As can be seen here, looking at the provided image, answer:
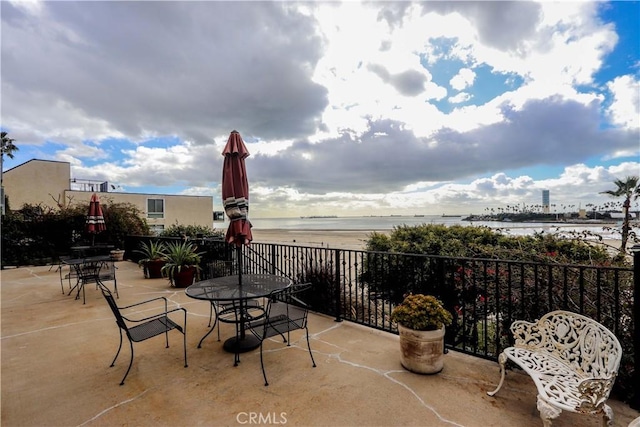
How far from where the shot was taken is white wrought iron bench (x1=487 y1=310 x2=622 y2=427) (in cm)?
157

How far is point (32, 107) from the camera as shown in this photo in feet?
26.0

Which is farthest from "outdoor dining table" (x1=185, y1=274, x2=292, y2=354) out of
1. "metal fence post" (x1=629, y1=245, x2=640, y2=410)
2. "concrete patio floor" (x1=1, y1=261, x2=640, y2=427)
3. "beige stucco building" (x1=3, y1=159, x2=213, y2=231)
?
"beige stucco building" (x1=3, y1=159, x2=213, y2=231)

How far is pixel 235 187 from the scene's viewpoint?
2973 millimetres

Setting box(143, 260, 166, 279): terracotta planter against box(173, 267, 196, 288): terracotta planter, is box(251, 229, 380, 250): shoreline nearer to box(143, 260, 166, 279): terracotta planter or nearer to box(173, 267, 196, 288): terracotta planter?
box(143, 260, 166, 279): terracotta planter

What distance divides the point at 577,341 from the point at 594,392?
1.81 ft

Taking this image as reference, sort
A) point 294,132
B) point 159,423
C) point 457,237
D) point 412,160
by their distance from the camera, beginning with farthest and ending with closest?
point 412,160, point 294,132, point 457,237, point 159,423

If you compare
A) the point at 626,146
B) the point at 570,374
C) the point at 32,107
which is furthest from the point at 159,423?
the point at 32,107

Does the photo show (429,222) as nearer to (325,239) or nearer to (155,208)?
(325,239)

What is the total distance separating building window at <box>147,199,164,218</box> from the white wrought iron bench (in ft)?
103

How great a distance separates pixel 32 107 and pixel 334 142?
405 inches

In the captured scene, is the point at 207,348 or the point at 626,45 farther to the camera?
the point at 626,45

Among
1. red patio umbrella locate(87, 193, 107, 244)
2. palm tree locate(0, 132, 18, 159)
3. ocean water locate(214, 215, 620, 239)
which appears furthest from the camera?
palm tree locate(0, 132, 18, 159)

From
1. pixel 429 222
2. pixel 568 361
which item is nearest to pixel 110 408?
pixel 568 361

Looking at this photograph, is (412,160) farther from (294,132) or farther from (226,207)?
(226,207)
